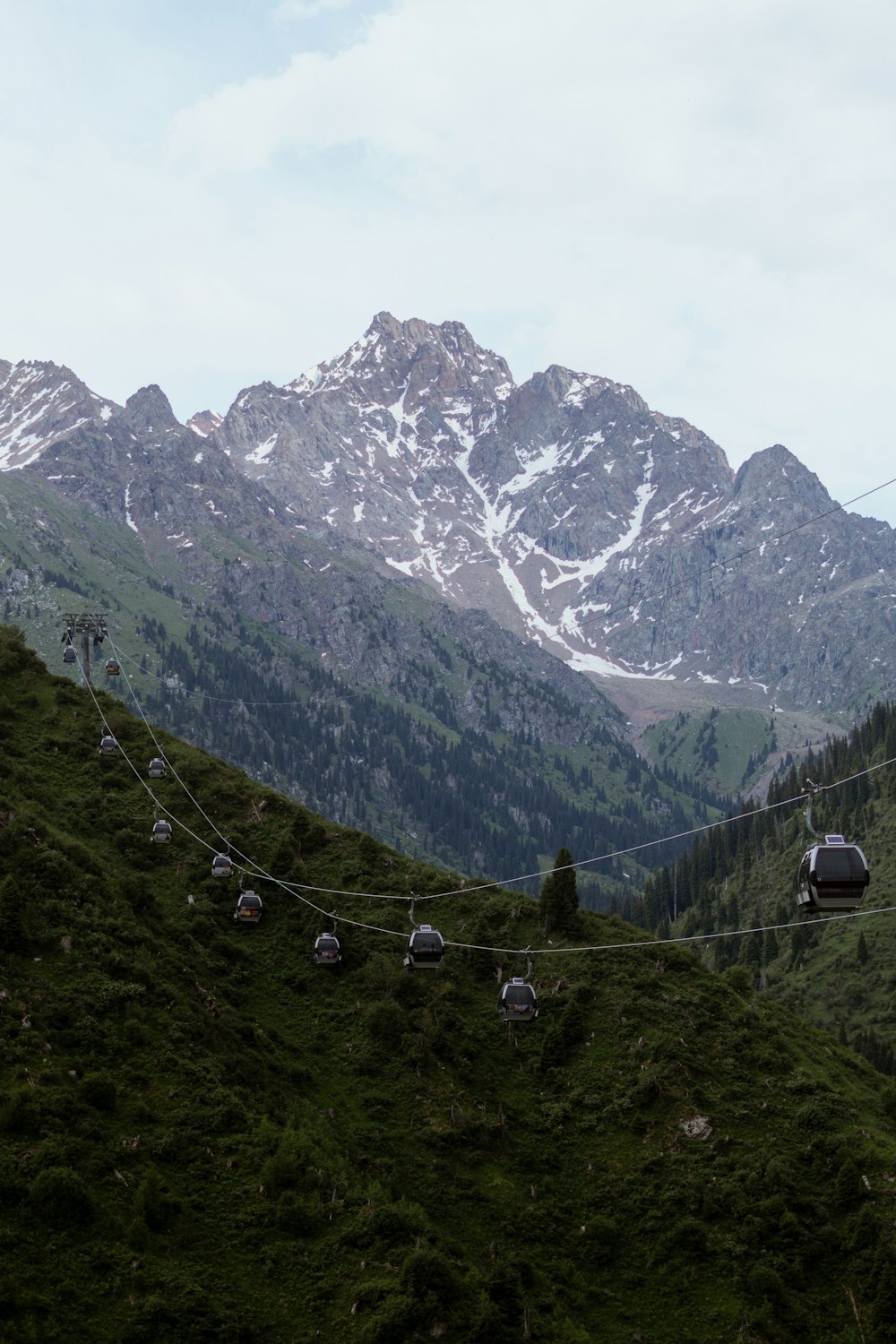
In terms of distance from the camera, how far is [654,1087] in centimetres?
7444

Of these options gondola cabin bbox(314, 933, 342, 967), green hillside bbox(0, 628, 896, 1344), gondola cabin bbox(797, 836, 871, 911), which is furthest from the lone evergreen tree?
gondola cabin bbox(797, 836, 871, 911)

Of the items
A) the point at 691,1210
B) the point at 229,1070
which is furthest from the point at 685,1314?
the point at 229,1070

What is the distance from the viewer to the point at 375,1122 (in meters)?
71.8

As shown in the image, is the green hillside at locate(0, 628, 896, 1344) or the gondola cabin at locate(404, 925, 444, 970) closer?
the green hillside at locate(0, 628, 896, 1344)

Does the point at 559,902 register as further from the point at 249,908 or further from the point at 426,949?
the point at 426,949

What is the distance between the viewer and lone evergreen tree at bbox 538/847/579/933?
89.8 metres

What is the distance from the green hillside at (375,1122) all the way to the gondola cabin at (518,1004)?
10759mm

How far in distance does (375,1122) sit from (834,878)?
37248 mm

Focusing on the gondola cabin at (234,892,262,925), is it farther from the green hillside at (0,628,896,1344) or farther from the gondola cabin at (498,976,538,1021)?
the gondola cabin at (498,976,538,1021)

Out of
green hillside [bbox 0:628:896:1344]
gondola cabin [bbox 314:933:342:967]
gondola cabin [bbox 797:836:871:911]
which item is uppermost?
gondola cabin [bbox 797:836:871:911]

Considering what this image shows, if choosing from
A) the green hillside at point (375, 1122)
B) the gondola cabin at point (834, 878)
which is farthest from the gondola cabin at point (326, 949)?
the gondola cabin at point (834, 878)

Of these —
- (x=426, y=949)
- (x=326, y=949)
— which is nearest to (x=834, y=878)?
(x=426, y=949)

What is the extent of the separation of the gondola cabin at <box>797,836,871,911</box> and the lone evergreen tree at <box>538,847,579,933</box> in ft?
143

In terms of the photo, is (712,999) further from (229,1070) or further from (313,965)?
(229,1070)
